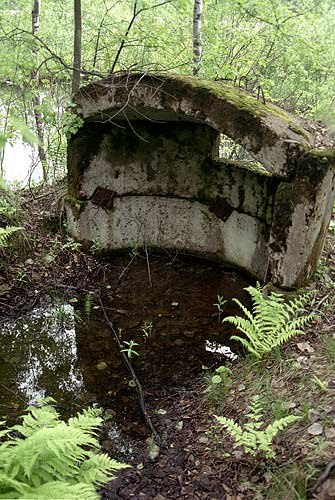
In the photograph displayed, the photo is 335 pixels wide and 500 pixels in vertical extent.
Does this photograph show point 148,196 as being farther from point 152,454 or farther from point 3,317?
point 152,454

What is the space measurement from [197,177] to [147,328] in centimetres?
262

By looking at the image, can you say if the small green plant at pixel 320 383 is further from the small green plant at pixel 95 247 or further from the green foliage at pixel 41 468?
the small green plant at pixel 95 247

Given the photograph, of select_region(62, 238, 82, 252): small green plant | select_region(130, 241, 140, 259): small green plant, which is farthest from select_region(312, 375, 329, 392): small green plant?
select_region(62, 238, 82, 252): small green plant

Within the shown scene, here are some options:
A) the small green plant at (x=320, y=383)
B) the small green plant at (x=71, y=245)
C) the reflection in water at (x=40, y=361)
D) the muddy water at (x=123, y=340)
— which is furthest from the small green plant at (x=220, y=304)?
the small green plant at (x=71, y=245)

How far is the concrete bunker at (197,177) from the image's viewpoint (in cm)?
464

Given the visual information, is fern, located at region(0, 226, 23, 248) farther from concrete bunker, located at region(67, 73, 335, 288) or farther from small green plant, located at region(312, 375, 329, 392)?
Answer: small green plant, located at region(312, 375, 329, 392)

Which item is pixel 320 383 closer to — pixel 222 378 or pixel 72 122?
pixel 222 378

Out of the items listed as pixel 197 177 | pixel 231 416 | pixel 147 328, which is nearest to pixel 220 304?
pixel 147 328

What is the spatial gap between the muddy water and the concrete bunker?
68 centimetres

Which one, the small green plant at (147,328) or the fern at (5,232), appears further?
the small green plant at (147,328)

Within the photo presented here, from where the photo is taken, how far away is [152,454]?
12.0 feet

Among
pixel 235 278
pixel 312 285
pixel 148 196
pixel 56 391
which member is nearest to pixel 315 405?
pixel 312 285

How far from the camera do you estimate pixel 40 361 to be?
16.1ft

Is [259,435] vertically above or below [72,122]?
below
